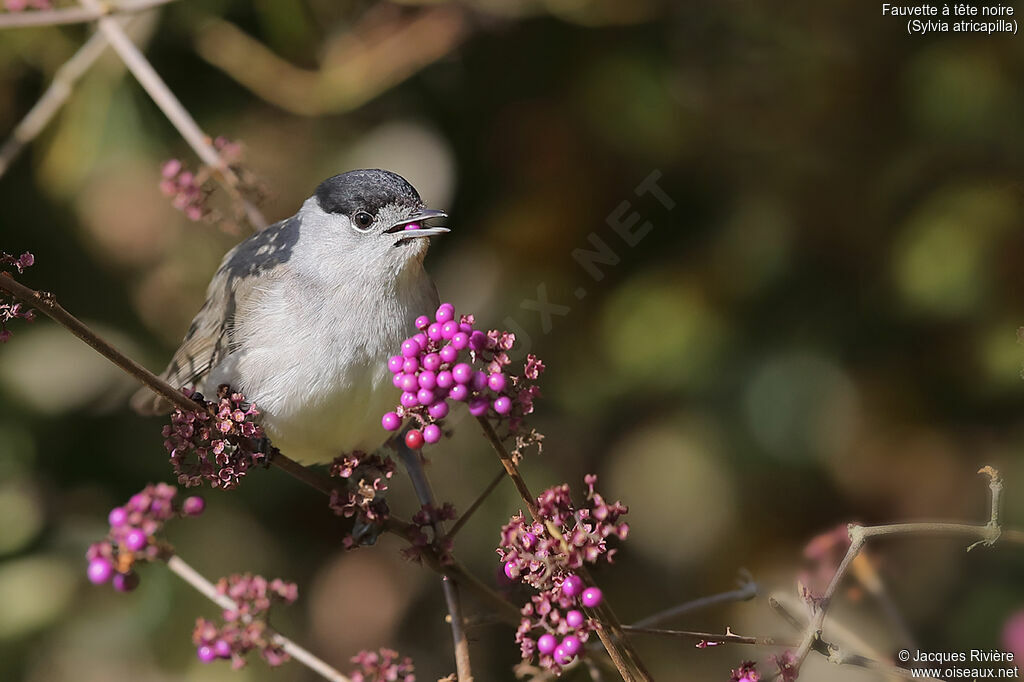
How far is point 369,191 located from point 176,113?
53 centimetres

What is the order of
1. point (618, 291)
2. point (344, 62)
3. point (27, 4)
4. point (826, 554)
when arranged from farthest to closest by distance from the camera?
point (344, 62) < point (618, 291) < point (27, 4) < point (826, 554)

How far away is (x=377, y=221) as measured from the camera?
102 inches

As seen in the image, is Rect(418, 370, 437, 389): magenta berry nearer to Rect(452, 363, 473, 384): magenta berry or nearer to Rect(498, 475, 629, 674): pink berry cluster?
Rect(452, 363, 473, 384): magenta berry

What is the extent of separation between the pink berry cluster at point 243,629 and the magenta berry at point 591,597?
740 millimetres

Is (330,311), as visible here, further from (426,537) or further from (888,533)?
(888,533)

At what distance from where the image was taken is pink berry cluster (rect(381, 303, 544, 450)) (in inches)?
54.2

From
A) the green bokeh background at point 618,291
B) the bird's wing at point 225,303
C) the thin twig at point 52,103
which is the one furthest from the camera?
the green bokeh background at point 618,291

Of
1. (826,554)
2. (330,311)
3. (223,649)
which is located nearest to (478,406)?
(223,649)

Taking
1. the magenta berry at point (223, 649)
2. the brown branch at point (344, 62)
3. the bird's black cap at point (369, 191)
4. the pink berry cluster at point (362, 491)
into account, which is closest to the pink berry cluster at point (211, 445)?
the pink berry cluster at point (362, 491)

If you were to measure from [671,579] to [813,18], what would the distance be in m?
1.98

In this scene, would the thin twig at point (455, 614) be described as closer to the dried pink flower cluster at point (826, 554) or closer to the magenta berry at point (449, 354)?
the magenta berry at point (449, 354)

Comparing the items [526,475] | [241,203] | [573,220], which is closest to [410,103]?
[573,220]

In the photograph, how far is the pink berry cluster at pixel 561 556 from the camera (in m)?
1.35

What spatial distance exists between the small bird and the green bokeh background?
0.68 metres
